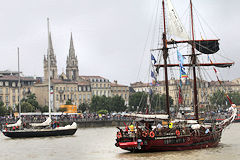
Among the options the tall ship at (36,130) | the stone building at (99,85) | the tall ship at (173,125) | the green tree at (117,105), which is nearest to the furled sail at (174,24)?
the tall ship at (173,125)

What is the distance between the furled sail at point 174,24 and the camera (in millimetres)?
60719

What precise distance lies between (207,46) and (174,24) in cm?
575

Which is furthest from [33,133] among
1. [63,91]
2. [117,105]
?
[63,91]

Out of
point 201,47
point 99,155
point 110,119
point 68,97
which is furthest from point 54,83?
point 99,155

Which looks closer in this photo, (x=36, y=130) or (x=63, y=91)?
(x=36, y=130)

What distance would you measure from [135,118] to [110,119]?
6466 cm

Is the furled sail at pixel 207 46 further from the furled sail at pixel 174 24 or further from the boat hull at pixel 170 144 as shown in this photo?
the boat hull at pixel 170 144

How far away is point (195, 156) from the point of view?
157 ft

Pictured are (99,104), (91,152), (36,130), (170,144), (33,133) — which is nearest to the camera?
(170,144)

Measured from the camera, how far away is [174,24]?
200 feet

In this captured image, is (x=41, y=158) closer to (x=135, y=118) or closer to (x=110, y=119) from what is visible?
(x=135, y=118)

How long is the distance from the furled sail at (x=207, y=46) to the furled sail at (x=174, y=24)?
275cm

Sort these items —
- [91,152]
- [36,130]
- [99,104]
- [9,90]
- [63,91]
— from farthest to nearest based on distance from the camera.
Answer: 1. [63,91]
2. [99,104]
3. [9,90]
4. [36,130]
5. [91,152]

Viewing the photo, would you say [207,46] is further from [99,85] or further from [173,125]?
[99,85]
